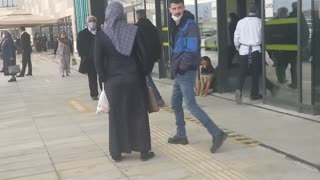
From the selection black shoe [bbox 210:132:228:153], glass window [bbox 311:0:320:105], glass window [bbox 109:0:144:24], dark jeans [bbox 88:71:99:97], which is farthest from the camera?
glass window [bbox 109:0:144:24]

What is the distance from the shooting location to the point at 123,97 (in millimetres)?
5434

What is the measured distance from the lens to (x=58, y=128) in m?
7.80

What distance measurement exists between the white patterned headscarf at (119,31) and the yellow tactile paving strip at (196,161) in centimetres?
128

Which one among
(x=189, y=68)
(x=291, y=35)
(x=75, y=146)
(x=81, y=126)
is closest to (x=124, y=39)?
(x=189, y=68)

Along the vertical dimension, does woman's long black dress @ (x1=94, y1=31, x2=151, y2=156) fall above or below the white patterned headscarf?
below

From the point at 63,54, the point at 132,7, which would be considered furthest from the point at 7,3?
the point at 132,7

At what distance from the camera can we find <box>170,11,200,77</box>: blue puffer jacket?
5.57 metres

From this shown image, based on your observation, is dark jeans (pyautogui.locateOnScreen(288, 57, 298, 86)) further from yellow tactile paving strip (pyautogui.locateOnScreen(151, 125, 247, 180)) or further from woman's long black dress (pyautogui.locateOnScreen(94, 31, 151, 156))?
woman's long black dress (pyautogui.locateOnScreen(94, 31, 151, 156))

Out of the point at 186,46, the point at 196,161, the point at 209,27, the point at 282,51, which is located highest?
the point at 209,27

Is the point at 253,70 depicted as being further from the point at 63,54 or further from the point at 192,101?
the point at 63,54

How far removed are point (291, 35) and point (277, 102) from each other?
3.68 feet

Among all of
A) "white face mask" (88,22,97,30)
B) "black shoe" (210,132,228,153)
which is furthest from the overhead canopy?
"black shoe" (210,132,228,153)

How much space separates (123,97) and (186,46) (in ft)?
2.92

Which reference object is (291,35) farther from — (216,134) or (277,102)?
(216,134)
